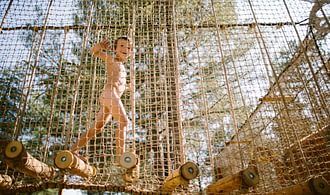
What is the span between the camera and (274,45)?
2.39m

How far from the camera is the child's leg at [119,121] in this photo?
1.69m

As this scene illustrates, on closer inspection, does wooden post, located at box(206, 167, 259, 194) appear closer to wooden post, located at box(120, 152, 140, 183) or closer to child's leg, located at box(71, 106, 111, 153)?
wooden post, located at box(120, 152, 140, 183)

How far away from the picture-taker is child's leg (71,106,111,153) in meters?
1.66

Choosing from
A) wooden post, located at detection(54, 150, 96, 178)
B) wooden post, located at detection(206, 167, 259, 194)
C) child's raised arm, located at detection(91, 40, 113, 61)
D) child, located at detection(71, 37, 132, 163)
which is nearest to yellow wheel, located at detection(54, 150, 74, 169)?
wooden post, located at detection(54, 150, 96, 178)

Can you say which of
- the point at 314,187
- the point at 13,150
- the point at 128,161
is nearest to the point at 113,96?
the point at 128,161

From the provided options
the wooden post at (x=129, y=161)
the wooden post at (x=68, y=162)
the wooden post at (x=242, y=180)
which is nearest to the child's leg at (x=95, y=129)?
the wooden post at (x=68, y=162)

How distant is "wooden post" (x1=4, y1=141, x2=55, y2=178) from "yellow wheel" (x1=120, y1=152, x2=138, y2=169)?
0.36 metres

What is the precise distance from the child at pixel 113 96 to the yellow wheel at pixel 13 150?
46cm

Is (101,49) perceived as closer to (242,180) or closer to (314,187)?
(242,180)

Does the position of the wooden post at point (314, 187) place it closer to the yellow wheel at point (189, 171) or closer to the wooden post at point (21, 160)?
the yellow wheel at point (189, 171)

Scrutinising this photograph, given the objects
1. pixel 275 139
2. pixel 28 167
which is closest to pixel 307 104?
pixel 275 139

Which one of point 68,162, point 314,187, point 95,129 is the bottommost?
point 314,187

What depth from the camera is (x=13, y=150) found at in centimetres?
119

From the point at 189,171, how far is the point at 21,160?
651mm
